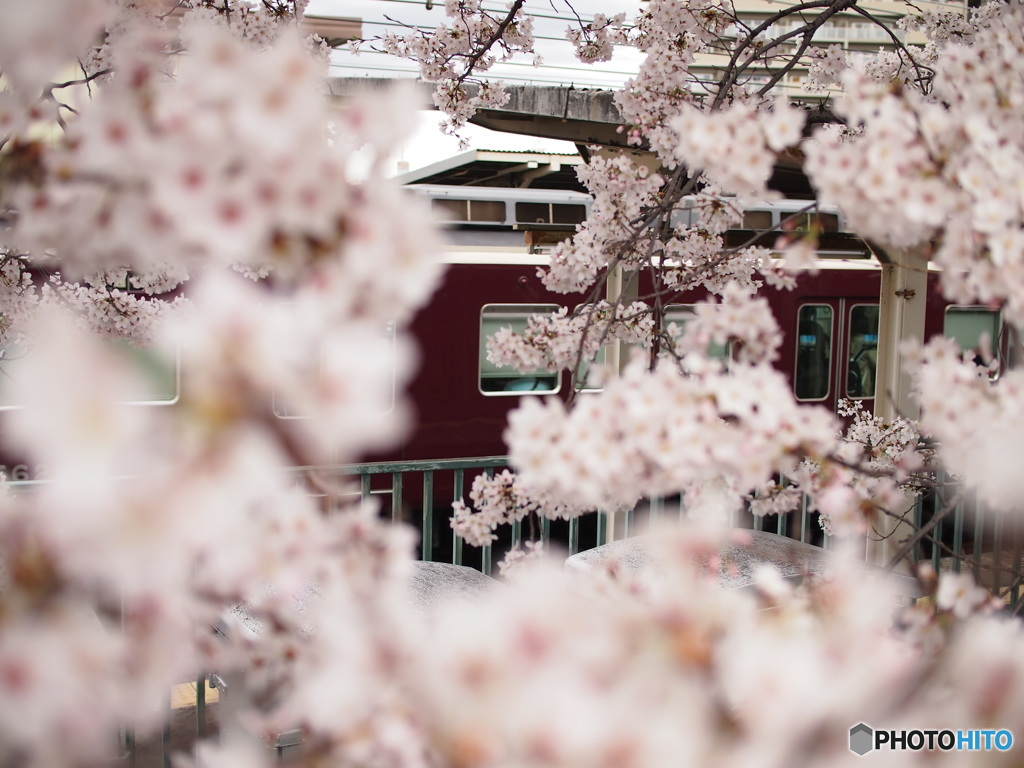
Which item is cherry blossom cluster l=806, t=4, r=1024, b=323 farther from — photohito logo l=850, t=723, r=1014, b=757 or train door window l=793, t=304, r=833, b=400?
train door window l=793, t=304, r=833, b=400

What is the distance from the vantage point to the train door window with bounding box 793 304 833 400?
7035 millimetres

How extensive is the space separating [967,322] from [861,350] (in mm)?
1293

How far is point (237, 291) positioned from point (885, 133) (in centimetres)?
85

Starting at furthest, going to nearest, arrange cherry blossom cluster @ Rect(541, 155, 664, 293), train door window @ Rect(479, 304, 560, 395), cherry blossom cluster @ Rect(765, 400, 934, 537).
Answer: train door window @ Rect(479, 304, 560, 395)
cherry blossom cluster @ Rect(541, 155, 664, 293)
cherry blossom cluster @ Rect(765, 400, 934, 537)

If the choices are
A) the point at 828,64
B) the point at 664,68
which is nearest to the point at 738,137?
the point at 664,68

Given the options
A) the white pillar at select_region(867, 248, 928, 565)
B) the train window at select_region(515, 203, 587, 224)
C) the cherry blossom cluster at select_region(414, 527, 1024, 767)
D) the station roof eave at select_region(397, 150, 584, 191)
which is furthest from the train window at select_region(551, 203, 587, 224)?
the cherry blossom cluster at select_region(414, 527, 1024, 767)

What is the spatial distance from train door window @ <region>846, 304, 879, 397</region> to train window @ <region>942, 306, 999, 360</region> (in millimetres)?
763

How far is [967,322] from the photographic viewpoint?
787 cm

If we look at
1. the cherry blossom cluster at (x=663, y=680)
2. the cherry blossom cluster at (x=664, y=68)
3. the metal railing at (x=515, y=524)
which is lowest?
the metal railing at (x=515, y=524)

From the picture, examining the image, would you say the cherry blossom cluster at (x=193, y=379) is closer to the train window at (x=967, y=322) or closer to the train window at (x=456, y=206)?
the train window at (x=456, y=206)

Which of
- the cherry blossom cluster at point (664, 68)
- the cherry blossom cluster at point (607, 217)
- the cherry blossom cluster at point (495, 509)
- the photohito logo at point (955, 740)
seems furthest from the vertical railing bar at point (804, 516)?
the photohito logo at point (955, 740)

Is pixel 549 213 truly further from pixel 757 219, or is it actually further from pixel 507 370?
pixel 757 219

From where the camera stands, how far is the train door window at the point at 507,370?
6016 millimetres

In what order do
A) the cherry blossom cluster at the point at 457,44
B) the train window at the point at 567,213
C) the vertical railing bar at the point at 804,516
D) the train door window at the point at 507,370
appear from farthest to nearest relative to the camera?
the train window at the point at 567,213 → the train door window at the point at 507,370 → the cherry blossom cluster at the point at 457,44 → the vertical railing bar at the point at 804,516
